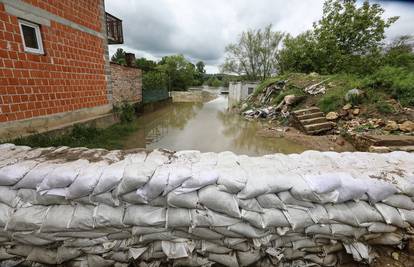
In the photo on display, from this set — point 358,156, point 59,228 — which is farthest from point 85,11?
point 358,156

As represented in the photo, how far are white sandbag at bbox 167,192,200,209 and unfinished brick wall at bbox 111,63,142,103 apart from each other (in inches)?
265

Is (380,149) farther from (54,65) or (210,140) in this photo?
(54,65)

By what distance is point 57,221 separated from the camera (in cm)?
110

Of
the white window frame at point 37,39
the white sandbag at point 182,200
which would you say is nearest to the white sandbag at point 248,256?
the white sandbag at point 182,200

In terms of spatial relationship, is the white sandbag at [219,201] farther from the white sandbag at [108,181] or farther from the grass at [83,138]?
the grass at [83,138]

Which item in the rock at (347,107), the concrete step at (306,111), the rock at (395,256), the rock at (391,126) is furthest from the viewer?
the concrete step at (306,111)

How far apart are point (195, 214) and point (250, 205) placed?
352mm

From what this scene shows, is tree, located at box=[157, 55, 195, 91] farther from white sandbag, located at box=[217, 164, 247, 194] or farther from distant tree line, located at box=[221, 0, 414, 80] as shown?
white sandbag, located at box=[217, 164, 247, 194]

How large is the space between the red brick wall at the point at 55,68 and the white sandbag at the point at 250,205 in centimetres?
377

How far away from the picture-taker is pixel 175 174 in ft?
3.65

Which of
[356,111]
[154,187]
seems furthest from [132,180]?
[356,111]

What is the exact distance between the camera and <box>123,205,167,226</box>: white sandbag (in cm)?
110

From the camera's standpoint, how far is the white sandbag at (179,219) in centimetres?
110

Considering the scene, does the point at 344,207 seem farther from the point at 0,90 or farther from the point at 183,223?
the point at 0,90
